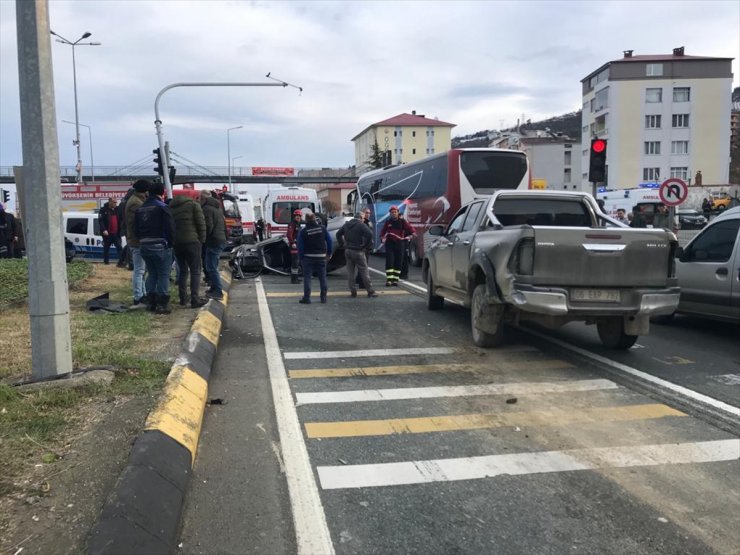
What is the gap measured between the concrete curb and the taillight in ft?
11.2

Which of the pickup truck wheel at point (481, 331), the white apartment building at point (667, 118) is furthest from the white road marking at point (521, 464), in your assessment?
the white apartment building at point (667, 118)

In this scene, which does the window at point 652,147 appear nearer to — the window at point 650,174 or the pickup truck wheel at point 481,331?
the window at point 650,174

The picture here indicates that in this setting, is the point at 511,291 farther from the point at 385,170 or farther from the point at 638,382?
the point at 385,170

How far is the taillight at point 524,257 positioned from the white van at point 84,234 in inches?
681

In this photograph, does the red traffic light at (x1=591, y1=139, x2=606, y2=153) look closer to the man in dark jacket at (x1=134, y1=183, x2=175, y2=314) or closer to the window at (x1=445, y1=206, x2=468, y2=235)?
the window at (x1=445, y1=206, x2=468, y2=235)

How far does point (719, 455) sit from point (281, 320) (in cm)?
659

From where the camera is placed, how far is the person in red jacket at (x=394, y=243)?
14.3 meters

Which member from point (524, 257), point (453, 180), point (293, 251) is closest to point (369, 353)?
point (524, 257)

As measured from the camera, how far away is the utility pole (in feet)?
16.7

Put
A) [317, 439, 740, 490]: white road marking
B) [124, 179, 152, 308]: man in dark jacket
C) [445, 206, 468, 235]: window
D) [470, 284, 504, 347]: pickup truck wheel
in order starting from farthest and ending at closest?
[445, 206, 468, 235]: window → [124, 179, 152, 308]: man in dark jacket → [470, 284, 504, 347]: pickup truck wheel → [317, 439, 740, 490]: white road marking

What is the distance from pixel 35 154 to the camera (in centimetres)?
515

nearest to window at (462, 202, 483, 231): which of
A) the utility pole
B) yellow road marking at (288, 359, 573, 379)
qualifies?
yellow road marking at (288, 359, 573, 379)

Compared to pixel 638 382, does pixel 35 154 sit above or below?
above

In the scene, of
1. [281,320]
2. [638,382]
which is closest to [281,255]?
[281,320]
